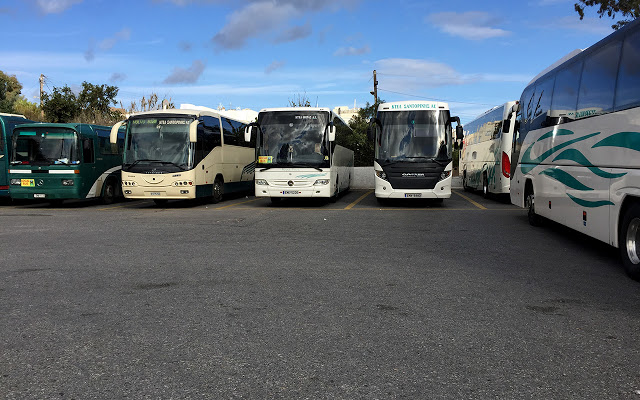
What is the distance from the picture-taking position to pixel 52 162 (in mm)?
17078

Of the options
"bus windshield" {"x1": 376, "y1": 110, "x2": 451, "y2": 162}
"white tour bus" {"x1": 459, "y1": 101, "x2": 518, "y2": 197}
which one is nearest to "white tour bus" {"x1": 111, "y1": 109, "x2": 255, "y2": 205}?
"bus windshield" {"x1": 376, "y1": 110, "x2": 451, "y2": 162}

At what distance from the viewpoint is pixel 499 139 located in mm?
18594

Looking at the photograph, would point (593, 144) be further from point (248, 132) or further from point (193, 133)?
point (193, 133)

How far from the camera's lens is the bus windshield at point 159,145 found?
1653 cm

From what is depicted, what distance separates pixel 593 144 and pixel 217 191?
13.6 meters

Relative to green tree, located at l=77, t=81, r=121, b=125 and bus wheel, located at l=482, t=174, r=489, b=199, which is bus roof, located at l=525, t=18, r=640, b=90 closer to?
bus wheel, located at l=482, t=174, r=489, b=199

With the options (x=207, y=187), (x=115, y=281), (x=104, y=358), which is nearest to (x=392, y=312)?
(x=104, y=358)

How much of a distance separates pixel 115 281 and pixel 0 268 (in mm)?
1943

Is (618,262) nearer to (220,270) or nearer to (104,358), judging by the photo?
(220,270)

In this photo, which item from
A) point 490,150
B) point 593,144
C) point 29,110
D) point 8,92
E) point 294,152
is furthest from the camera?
point 8,92

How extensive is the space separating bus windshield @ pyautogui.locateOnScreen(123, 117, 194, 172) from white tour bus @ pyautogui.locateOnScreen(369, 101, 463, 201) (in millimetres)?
5735

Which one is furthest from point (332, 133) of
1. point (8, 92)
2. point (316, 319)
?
point (8, 92)

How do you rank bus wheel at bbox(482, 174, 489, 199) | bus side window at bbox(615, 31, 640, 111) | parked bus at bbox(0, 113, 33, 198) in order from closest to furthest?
bus side window at bbox(615, 31, 640, 111) → parked bus at bbox(0, 113, 33, 198) → bus wheel at bbox(482, 174, 489, 199)

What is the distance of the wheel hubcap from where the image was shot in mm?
6582
